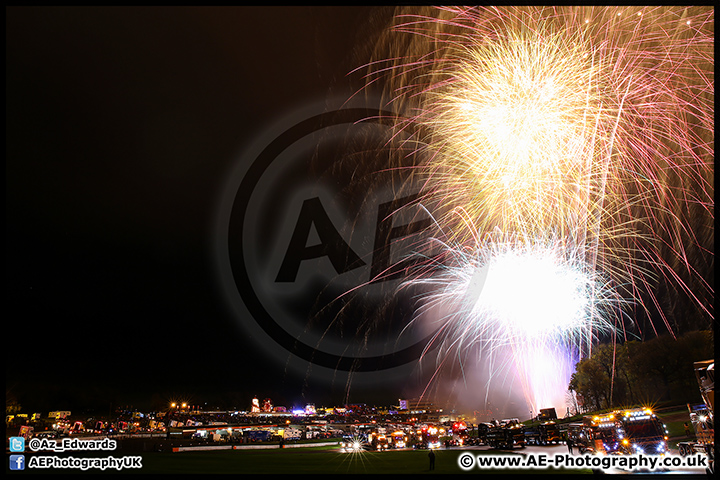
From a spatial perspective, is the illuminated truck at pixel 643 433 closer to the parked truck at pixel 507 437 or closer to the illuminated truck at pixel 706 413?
the illuminated truck at pixel 706 413

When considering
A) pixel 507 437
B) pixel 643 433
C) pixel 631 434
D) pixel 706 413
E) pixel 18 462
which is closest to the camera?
pixel 706 413

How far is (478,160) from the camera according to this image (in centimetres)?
2470

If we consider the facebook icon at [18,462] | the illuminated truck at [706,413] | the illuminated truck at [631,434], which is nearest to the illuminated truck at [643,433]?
the illuminated truck at [631,434]

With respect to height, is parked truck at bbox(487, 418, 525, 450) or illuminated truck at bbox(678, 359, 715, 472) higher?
illuminated truck at bbox(678, 359, 715, 472)

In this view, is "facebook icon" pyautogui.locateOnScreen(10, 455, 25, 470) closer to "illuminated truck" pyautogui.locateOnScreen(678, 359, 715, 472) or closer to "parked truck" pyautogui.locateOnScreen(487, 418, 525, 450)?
"illuminated truck" pyautogui.locateOnScreen(678, 359, 715, 472)

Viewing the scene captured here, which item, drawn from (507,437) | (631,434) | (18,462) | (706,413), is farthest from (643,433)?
(18,462)

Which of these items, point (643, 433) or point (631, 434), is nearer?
point (643, 433)

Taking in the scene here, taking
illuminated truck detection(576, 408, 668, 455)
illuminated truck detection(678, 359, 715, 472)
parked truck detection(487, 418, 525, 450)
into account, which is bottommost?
parked truck detection(487, 418, 525, 450)

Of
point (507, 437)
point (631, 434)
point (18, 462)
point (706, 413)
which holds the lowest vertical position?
point (507, 437)

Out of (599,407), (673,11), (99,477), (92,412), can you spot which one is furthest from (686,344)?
(92,412)

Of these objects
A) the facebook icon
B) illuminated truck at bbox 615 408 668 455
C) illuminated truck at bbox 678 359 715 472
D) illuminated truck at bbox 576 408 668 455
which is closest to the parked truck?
illuminated truck at bbox 576 408 668 455

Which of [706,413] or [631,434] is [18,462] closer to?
[631,434]

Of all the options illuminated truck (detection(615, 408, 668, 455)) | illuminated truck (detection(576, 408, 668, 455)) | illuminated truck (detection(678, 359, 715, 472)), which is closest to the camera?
illuminated truck (detection(678, 359, 715, 472))

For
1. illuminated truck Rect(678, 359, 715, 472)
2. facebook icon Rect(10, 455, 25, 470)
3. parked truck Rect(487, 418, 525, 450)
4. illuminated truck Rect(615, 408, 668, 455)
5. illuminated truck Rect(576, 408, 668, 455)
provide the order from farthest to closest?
parked truck Rect(487, 418, 525, 450) < illuminated truck Rect(576, 408, 668, 455) < illuminated truck Rect(615, 408, 668, 455) < facebook icon Rect(10, 455, 25, 470) < illuminated truck Rect(678, 359, 715, 472)
